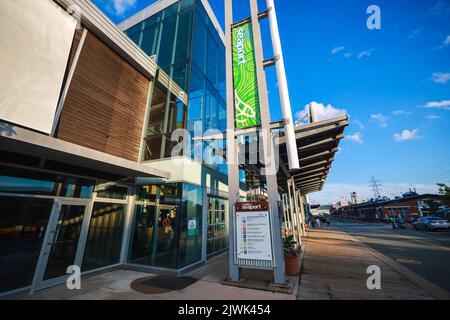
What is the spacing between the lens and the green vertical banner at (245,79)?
227 inches

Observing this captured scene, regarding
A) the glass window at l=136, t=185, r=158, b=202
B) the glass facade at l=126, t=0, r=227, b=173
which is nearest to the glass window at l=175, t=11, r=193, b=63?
the glass facade at l=126, t=0, r=227, b=173

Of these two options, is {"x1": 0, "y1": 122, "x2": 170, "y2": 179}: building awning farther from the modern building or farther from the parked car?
the parked car

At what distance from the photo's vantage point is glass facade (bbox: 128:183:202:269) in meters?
5.98

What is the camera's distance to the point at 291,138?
195 inches

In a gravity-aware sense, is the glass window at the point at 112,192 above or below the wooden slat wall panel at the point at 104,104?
below

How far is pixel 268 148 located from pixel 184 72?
5.20m

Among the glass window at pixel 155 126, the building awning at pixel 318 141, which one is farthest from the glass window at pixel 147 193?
the building awning at pixel 318 141

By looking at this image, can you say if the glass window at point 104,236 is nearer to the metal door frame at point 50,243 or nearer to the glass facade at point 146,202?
the glass facade at point 146,202

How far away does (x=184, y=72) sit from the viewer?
786 cm

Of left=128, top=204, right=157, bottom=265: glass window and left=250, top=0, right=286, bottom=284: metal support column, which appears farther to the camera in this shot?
left=128, top=204, right=157, bottom=265: glass window

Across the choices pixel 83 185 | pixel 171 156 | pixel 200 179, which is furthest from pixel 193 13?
pixel 83 185

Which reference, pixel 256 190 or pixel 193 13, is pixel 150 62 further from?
pixel 256 190

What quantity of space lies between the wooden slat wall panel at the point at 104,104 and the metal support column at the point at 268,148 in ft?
13.6

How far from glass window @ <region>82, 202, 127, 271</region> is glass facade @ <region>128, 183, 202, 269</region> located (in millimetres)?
451
